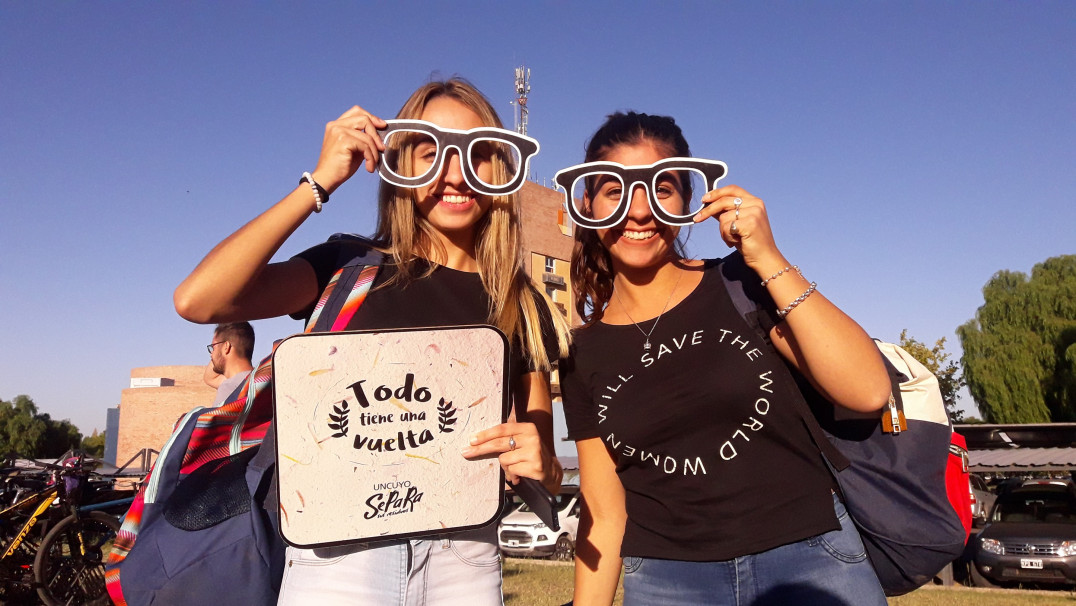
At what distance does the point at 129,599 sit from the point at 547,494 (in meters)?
0.97

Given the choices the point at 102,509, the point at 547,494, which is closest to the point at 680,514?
the point at 547,494

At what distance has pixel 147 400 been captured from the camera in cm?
4144

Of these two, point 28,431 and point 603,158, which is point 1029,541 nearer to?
point 603,158

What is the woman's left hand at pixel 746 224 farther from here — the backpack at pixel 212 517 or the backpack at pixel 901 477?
the backpack at pixel 212 517

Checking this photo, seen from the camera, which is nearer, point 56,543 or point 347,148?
point 347,148

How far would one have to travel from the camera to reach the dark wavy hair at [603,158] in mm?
2773

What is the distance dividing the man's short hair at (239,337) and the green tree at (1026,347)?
115 ft

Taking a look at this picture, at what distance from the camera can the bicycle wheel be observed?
880 centimetres

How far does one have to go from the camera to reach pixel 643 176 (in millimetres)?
2516

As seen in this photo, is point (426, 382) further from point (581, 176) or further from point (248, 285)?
point (581, 176)

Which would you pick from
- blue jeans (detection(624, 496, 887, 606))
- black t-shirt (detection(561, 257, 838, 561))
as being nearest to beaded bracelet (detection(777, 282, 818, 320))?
black t-shirt (detection(561, 257, 838, 561))

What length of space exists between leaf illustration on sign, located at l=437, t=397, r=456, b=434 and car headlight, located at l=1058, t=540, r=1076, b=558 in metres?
14.5

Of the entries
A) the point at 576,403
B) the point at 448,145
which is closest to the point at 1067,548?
the point at 576,403

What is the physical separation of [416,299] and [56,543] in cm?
886
